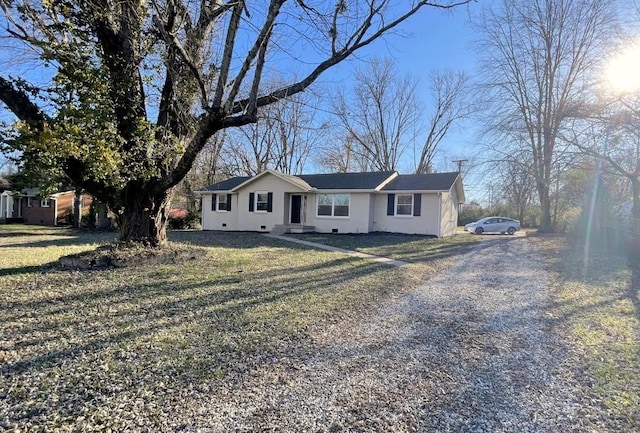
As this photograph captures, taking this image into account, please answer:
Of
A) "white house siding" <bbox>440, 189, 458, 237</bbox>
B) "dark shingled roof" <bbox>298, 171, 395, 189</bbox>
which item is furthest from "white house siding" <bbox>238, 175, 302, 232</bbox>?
"white house siding" <bbox>440, 189, 458, 237</bbox>

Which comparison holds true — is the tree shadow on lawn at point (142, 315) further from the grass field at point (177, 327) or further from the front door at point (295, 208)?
the front door at point (295, 208)

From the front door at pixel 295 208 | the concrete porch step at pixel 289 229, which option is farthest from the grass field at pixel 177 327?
the front door at pixel 295 208

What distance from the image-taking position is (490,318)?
5512mm

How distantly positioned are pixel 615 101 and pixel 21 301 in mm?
20954

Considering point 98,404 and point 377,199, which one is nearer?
point 98,404

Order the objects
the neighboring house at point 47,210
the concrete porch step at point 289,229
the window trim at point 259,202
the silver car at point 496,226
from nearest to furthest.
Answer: the concrete porch step at point 289,229 → the window trim at point 259,202 → the silver car at point 496,226 → the neighboring house at point 47,210

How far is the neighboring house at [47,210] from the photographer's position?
29.1 m

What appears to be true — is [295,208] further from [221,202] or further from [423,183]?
[423,183]

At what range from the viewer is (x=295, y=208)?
2127 centimetres

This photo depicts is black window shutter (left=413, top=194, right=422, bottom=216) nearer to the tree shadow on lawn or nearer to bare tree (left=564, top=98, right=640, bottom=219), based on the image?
bare tree (left=564, top=98, right=640, bottom=219)

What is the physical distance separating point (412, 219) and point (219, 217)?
11.9 meters

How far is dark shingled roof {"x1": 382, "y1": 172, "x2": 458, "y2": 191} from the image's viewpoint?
730 inches

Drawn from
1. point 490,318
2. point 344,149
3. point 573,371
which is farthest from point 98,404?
point 344,149

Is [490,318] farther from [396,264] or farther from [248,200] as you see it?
[248,200]
